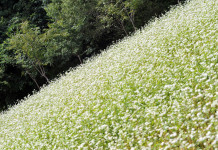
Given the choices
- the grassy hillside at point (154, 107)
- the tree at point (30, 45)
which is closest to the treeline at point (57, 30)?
the tree at point (30, 45)

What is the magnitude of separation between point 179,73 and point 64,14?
1891 cm

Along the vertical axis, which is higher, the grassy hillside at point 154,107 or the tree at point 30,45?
the tree at point 30,45

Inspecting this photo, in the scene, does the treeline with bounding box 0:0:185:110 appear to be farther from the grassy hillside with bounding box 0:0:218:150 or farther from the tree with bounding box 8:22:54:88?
the grassy hillside with bounding box 0:0:218:150

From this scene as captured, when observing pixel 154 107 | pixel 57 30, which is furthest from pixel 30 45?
pixel 154 107

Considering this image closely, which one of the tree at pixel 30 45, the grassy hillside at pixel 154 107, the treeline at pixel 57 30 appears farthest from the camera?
the treeline at pixel 57 30

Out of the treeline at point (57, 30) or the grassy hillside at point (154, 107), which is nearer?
the grassy hillside at point (154, 107)

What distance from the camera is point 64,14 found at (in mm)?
22625

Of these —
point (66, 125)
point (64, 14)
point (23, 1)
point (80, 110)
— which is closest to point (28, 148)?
point (66, 125)

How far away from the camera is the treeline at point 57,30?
2062 cm

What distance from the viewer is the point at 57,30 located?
883 inches

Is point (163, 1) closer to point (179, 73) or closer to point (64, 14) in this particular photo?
point (64, 14)

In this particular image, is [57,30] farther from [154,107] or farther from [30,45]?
[154,107]

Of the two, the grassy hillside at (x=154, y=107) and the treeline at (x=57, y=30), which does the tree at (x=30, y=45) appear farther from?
the grassy hillside at (x=154, y=107)

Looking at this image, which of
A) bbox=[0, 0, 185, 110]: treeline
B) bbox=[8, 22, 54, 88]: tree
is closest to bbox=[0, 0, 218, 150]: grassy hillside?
bbox=[8, 22, 54, 88]: tree
